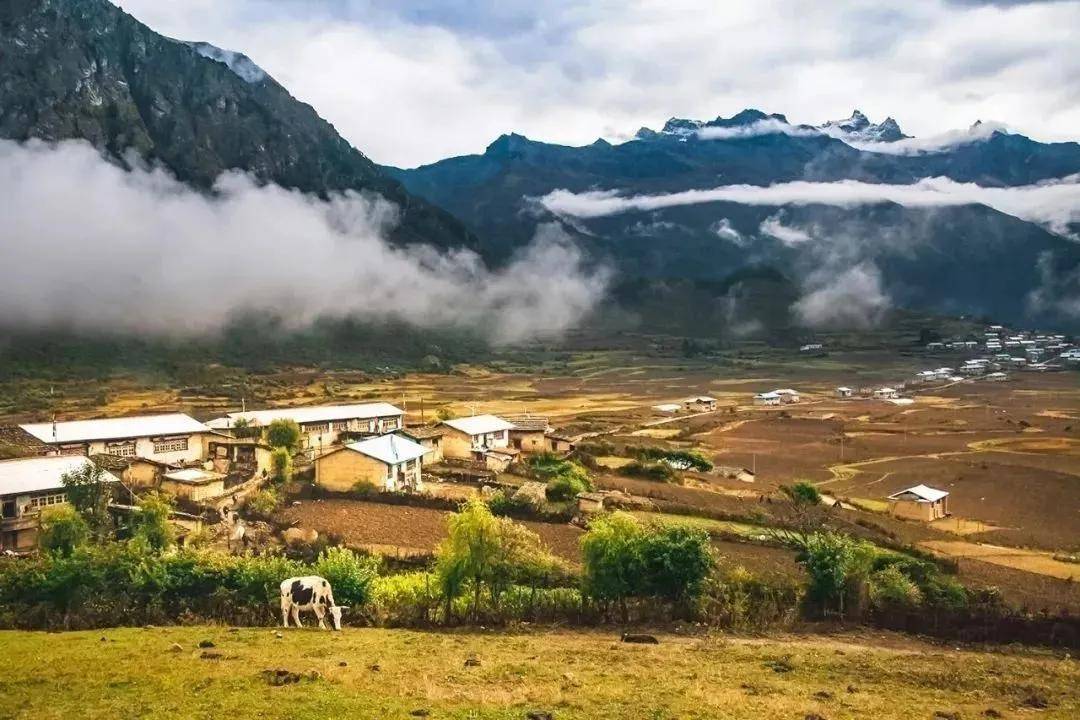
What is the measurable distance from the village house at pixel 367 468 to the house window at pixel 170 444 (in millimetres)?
14644

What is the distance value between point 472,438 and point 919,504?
33614mm

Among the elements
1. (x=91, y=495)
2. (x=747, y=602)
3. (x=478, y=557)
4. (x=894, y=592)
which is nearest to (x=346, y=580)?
(x=478, y=557)

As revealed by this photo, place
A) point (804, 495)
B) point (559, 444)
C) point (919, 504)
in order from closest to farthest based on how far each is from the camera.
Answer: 1. point (804, 495)
2. point (919, 504)
3. point (559, 444)

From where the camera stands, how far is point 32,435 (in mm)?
60000

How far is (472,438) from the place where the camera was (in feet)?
231

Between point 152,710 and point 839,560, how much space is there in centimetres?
2122

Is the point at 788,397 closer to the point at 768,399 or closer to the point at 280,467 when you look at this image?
the point at 768,399

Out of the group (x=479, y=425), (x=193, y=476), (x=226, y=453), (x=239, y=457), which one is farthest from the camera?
(x=479, y=425)

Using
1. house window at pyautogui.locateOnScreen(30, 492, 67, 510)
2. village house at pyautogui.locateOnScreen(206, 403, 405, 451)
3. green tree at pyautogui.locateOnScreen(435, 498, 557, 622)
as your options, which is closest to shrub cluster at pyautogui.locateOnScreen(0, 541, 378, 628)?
green tree at pyautogui.locateOnScreen(435, 498, 557, 622)

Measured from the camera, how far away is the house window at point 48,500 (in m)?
42.9

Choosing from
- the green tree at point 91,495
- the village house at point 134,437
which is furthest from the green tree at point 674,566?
the village house at point 134,437

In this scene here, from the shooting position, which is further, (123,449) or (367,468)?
(123,449)

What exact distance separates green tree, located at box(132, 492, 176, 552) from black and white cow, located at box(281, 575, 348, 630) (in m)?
12.4

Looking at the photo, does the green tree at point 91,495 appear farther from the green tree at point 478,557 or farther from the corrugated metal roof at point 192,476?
the green tree at point 478,557
